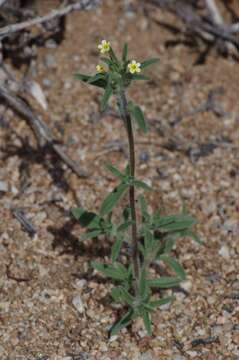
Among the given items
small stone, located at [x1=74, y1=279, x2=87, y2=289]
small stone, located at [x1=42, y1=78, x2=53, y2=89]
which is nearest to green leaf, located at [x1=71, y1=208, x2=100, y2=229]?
small stone, located at [x1=74, y1=279, x2=87, y2=289]

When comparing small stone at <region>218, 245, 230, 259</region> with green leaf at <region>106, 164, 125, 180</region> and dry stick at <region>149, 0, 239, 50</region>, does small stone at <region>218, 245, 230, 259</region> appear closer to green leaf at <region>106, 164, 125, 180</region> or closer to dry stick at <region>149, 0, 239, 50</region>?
green leaf at <region>106, 164, 125, 180</region>

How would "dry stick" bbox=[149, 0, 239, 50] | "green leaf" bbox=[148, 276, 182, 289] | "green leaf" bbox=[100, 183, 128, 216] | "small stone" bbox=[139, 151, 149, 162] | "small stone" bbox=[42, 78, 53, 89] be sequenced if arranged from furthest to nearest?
"dry stick" bbox=[149, 0, 239, 50], "small stone" bbox=[42, 78, 53, 89], "small stone" bbox=[139, 151, 149, 162], "green leaf" bbox=[148, 276, 182, 289], "green leaf" bbox=[100, 183, 128, 216]

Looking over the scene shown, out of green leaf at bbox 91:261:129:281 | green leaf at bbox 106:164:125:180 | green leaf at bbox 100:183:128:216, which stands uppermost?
green leaf at bbox 106:164:125:180

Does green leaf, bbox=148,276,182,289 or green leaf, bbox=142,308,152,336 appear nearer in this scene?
green leaf, bbox=142,308,152,336

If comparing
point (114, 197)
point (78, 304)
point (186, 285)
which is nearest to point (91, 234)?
point (114, 197)

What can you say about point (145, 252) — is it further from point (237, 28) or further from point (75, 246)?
point (237, 28)

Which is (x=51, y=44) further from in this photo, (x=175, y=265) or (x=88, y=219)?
(x=175, y=265)
